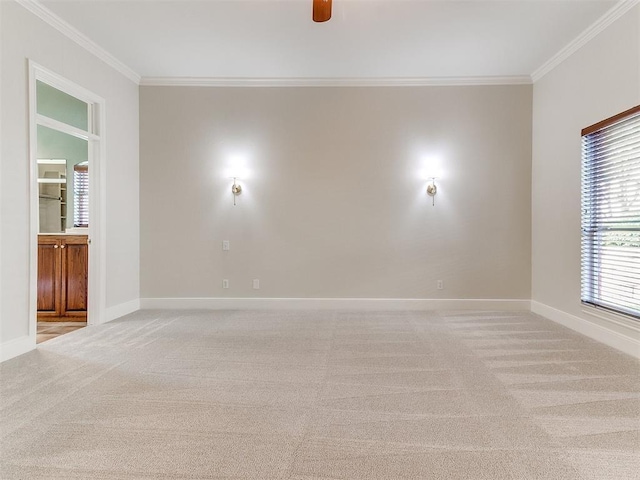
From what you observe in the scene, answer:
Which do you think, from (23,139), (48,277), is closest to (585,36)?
(23,139)

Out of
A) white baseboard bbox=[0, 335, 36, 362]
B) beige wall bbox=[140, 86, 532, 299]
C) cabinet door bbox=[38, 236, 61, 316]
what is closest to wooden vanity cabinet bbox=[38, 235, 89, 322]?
cabinet door bbox=[38, 236, 61, 316]

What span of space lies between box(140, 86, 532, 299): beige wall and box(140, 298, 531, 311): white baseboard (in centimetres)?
9

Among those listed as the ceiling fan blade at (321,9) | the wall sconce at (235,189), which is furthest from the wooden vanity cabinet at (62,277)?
the ceiling fan blade at (321,9)

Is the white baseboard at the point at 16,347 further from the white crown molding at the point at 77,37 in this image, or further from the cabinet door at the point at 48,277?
the white crown molding at the point at 77,37

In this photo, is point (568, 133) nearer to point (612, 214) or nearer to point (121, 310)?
point (612, 214)

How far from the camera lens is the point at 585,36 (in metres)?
4.02

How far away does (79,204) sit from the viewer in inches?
221

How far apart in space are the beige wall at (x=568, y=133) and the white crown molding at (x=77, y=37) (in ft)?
17.5

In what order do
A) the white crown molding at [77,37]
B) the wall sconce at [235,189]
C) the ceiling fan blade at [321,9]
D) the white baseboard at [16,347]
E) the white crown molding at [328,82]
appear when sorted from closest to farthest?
1. the ceiling fan blade at [321,9]
2. the white baseboard at [16,347]
3. the white crown molding at [77,37]
4. the white crown molding at [328,82]
5. the wall sconce at [235,189]

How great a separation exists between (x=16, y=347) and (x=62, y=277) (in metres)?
1.59

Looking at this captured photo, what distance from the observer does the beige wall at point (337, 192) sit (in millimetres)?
5285

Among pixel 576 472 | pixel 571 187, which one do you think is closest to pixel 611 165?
pixel 571 187

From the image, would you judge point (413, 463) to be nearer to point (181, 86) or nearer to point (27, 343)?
point (27, 343)

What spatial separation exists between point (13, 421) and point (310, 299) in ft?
11.8
